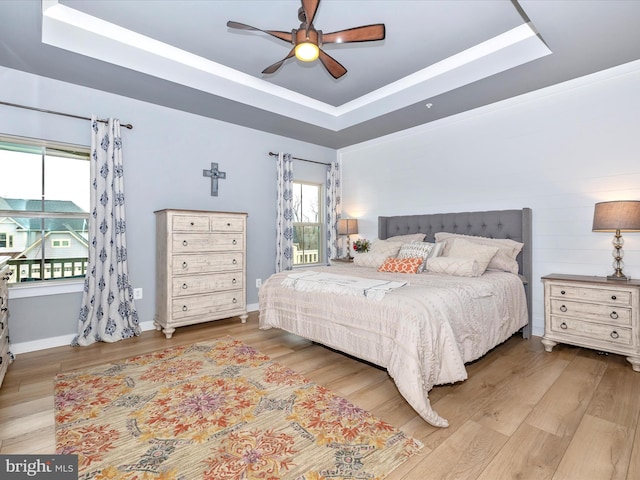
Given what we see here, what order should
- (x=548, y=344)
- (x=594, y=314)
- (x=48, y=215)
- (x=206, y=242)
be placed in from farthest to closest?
(x=206, y=242) → (x=48, y=215) → (x=548, y=344) → (x=594, y=314)

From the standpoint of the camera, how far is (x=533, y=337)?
339cm

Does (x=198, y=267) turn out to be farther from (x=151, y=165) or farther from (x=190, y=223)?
(x=151, y=165)

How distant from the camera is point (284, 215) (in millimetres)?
4898

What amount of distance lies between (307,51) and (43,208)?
2.96 m

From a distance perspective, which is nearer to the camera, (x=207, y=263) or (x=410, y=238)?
(x=207, y=263)

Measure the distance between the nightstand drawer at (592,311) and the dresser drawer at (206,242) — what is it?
334 centimetres

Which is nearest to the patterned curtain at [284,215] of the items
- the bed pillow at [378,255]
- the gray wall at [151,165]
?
the gray wall at [151,165]

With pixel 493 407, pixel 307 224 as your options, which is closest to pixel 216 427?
pixel 493 407

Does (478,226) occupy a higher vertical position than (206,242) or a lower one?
higher

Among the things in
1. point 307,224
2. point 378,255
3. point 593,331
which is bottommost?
point 593,331

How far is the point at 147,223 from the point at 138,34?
1.90 metres

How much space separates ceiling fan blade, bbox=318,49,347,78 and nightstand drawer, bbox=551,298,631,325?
281 centimetres

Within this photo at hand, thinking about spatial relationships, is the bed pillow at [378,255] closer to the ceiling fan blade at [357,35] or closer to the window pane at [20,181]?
the ceiling fan blade at [357,35]

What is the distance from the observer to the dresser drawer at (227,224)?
3.75 metres
